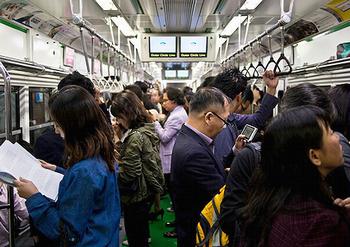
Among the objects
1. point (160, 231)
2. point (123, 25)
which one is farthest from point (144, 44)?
point (160, 231)

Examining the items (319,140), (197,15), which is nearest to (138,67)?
(197,15)

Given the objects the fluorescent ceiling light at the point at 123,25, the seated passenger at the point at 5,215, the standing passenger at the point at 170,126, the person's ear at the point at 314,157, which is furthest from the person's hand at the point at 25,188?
the fluorescent ceiling light at the point at 123,25

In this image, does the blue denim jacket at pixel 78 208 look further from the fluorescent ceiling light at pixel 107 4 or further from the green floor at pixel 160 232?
the fluorescent ceiling light at pixel 107 4

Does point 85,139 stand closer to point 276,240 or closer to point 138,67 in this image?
point 276,240

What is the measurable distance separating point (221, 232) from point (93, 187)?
68 centimetres

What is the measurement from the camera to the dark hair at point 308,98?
183 cm

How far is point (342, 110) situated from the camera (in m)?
2.17

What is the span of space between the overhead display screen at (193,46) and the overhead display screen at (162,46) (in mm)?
194

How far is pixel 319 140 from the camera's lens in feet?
4.14

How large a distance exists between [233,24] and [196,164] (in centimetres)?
493

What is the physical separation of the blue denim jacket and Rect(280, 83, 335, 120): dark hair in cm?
96

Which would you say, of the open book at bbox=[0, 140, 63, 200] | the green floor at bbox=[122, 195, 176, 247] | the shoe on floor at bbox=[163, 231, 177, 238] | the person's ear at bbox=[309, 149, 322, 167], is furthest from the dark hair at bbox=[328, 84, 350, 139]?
the shoe on floor at bbox=[163, 231, 177, 238]

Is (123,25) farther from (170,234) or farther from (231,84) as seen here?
(231,84)

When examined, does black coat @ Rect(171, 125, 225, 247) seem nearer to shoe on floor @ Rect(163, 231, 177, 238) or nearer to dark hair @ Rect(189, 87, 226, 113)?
dark hair @ Rect(189, 87, 226, 113)
